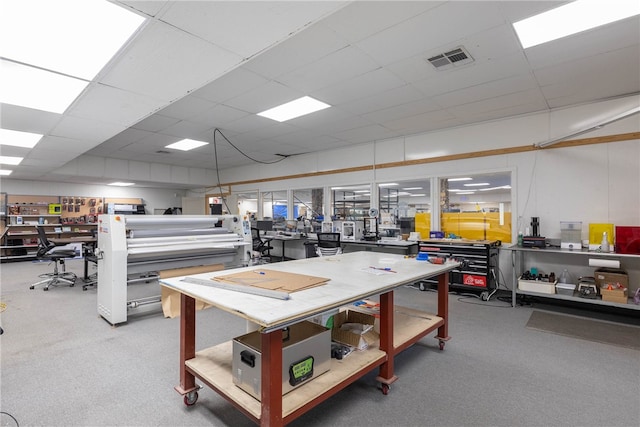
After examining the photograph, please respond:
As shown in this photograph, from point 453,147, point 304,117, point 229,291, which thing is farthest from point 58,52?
point 453,147

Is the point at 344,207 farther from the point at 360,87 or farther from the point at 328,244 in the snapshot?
the point at 360,87

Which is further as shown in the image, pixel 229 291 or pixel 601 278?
pixel 601 278

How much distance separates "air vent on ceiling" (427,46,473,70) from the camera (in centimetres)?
292

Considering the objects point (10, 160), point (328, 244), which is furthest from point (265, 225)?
point (10, 160)

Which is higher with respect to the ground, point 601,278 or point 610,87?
point 610,87

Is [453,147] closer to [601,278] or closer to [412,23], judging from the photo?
[601,278]

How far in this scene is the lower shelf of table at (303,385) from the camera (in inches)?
62.7

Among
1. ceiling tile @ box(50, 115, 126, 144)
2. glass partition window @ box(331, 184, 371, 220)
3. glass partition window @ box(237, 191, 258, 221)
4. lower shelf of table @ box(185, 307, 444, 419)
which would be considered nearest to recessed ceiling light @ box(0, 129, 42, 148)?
ceiling tile @ box(50, 115, 126, 144)

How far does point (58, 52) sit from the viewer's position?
2098 mm

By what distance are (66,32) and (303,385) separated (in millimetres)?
2539

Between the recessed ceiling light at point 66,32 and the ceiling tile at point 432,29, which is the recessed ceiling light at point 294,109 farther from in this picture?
the recessed ceiling light at point 66,32

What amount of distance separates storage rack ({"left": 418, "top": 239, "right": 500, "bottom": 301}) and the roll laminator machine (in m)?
3.18

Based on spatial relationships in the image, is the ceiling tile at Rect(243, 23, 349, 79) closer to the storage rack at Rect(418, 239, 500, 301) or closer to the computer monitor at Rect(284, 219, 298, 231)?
the storage rack at Rect(418, 239, 500, 301)

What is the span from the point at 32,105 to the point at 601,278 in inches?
265
